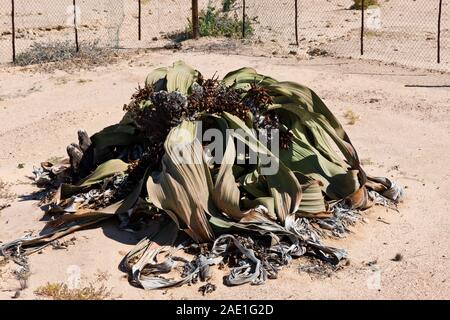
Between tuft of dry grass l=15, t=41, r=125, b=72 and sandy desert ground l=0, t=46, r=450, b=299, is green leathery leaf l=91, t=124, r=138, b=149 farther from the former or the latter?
tuft of dry grass l=15, t=41, r=125, b=72

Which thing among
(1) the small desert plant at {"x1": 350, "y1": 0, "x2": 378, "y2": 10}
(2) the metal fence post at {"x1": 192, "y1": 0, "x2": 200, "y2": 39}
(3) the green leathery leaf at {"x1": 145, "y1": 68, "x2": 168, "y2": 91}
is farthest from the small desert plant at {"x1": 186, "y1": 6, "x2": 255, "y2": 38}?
(3) the green leathery leaf at {"x1": 145, "y1": 68, "x2": 168, "y2": 91}

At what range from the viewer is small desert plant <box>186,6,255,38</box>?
50.7 ft

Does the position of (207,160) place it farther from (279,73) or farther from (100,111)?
(279,73)

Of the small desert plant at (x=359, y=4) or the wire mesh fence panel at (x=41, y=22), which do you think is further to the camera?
the small desert plant at (x=359, y=4)

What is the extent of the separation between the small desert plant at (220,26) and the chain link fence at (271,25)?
0.46ft

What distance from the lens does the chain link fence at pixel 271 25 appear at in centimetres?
1466

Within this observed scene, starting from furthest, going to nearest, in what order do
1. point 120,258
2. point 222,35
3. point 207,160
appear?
point 222,35, point 207,160, point 120,258

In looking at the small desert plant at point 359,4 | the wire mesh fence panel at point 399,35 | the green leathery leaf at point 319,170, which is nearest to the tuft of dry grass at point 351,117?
the green leathery leaf at point 319,170

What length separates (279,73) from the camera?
41.1ft

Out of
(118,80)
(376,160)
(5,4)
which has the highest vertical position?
(5,4)

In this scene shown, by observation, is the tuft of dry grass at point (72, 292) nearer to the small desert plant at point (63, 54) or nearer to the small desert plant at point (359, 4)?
the small desert plant at point (63, 54)

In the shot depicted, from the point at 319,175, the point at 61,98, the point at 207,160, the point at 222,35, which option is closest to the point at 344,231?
the point at 319,175

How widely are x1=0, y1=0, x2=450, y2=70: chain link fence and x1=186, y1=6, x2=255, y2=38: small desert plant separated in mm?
139
